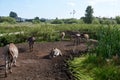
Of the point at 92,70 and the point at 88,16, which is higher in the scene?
the point at 88,16

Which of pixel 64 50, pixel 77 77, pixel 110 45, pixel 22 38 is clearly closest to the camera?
pixel 77 77

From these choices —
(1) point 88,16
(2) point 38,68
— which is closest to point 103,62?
(2) point 38,68

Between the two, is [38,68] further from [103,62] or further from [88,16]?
[88,16]

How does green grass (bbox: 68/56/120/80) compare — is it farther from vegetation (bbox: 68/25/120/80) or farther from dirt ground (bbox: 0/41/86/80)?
dirt ground (bbox: 0/41/86/80)

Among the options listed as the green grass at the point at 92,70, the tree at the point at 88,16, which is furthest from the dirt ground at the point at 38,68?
the tree at the point at 88,16

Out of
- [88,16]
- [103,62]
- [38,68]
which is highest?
[88,16]

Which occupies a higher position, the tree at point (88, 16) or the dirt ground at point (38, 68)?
the tree at point (88, 16)

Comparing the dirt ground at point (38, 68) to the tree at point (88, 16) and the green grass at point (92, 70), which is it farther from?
the tree at point (88, 16)

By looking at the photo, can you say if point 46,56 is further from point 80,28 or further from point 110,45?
point 80,28

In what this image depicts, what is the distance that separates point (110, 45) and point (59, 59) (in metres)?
3.24

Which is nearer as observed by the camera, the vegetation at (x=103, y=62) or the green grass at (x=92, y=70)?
the green grass at (x=92, y=70)

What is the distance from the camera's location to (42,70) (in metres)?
15.1

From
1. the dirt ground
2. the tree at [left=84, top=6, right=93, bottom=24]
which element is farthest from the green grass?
the tree at [left=84, top=6, right=93, bottom=24]

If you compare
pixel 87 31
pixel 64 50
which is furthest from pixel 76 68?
pixel 87 31
